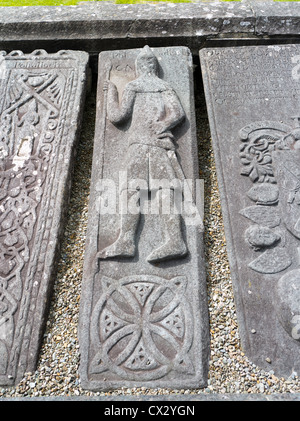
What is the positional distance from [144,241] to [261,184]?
1.09m

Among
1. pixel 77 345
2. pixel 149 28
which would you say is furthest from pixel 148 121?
pixel 77 345

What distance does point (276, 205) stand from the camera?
2719 mm

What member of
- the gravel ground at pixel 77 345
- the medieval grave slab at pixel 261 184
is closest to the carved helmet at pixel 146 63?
the medieval grave slab at pixel 261 184

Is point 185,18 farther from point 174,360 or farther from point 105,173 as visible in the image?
point 174,360

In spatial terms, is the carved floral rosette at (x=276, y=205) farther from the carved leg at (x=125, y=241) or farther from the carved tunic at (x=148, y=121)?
the carved leg at (x=125, y=241)

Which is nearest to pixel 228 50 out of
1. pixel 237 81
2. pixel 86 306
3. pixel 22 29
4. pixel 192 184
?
pixel 237 81

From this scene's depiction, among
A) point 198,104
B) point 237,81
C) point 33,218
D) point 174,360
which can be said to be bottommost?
point 174,360

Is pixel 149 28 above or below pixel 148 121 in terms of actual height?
above

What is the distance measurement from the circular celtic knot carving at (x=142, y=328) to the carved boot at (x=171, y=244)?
6.2 inches

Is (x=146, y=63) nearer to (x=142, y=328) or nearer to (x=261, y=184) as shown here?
(x=261, y=184)

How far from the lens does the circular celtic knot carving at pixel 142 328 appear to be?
2.15 meters

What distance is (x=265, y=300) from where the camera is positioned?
2.36m

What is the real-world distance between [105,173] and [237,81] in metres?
1.69

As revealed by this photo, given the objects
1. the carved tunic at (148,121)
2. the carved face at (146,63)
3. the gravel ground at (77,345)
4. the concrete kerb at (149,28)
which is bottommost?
the gravel ground at (77,345)
